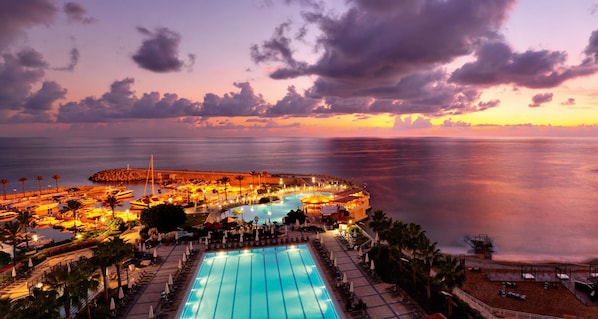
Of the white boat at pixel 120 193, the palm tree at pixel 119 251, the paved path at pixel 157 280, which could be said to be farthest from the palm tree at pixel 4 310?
the white boat at pixel 120 193

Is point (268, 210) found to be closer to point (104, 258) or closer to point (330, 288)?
point (330, 288)

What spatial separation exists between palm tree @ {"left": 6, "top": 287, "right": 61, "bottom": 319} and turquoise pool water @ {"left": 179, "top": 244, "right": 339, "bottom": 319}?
6.33 metres

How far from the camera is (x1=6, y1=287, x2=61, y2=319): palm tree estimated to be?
12.7 metres

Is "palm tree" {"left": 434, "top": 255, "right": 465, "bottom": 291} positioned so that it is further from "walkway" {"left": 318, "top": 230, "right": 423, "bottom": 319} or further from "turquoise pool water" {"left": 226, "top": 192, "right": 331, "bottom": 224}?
"turquoise pool water" {"left": 226, "top": 192, "right": 331, "bottom": 224}

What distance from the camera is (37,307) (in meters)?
13.3

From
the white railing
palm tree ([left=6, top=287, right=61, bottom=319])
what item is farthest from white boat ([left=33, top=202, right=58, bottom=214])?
the white railing

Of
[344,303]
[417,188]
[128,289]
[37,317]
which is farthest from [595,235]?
[37,317]

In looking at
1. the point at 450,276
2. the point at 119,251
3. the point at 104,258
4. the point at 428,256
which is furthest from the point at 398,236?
the point at 104,258

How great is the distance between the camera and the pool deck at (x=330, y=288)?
59.9 ft

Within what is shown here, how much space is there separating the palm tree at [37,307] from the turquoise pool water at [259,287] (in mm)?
6332

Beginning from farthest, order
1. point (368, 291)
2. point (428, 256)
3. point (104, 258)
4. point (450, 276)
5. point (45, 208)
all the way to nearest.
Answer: point (45, 208) < point (368, 291) < point (428, 256) < point (104, 258) < point (450, 276)

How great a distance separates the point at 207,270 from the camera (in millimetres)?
24516

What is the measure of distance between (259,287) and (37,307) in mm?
11857

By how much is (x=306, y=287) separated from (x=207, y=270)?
25.7 ft
